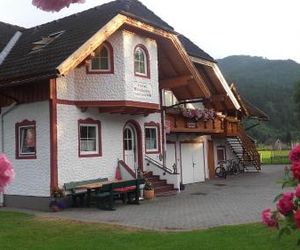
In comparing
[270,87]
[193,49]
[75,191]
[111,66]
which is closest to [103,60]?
[111,66]

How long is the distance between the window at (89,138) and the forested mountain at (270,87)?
54.4 m

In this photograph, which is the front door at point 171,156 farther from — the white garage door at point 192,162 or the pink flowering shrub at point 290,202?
the pink flowering shrub at point 290,202

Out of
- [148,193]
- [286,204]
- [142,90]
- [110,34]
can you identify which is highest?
[110,34]

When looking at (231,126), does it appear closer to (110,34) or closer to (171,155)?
(171,155)

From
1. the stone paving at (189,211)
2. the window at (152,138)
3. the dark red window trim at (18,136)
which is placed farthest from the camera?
the window at (152,138)


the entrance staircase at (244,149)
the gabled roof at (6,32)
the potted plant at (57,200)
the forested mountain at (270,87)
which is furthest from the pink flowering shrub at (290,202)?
the forested mountain at (270,87)

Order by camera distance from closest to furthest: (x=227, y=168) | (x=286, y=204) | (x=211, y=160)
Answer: (x=286, y=204)
(x=211, y=160)
(x=227, y=168)

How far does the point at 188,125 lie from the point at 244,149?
359 inches

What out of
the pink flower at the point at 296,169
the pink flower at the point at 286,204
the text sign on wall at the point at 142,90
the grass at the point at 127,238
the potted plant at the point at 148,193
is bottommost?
the grass at the point at 127,238

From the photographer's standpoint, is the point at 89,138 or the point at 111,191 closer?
the point at 111,191

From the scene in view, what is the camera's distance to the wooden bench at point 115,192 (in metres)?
16.6

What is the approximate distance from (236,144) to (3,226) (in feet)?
74.6

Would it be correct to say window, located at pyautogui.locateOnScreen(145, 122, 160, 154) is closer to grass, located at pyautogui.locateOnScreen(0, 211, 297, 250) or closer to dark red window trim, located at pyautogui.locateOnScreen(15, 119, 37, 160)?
dark red window trim, located at pyautogui.locateOnScreen(15, 119, 37, 160)

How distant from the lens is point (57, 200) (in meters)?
16.7
